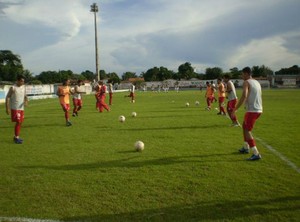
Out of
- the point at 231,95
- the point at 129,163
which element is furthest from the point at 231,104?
the point at 129,163

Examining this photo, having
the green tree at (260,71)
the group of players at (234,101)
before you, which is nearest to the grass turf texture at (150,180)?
the group of players at (234,101)

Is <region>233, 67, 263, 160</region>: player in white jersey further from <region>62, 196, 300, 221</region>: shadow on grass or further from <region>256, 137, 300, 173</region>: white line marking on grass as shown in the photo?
<region>62, 196, 300, 221</region>: shadow on grass

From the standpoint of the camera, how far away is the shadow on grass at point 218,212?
4.43 meters

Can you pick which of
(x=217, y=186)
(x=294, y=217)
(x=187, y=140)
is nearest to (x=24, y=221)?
(x=217, y=186)

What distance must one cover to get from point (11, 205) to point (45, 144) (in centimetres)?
509

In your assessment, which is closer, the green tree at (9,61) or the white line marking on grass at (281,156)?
the white line marking on grass at (281,156)

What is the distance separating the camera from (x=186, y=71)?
459ft

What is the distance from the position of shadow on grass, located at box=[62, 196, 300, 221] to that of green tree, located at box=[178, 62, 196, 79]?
442 ft

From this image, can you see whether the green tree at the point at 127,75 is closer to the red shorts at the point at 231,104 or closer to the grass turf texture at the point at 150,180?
the red shorts at the point at 231,104

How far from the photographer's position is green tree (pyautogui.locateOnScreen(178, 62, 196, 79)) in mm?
138625

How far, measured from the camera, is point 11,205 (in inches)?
196

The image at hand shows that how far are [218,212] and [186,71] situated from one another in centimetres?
13779

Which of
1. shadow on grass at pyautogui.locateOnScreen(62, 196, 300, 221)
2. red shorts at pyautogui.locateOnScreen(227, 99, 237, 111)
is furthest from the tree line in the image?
shadow on grass at pyautogui.locateOnScreen(62, 196, 300, 221)

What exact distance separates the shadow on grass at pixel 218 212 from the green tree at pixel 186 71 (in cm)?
13485
